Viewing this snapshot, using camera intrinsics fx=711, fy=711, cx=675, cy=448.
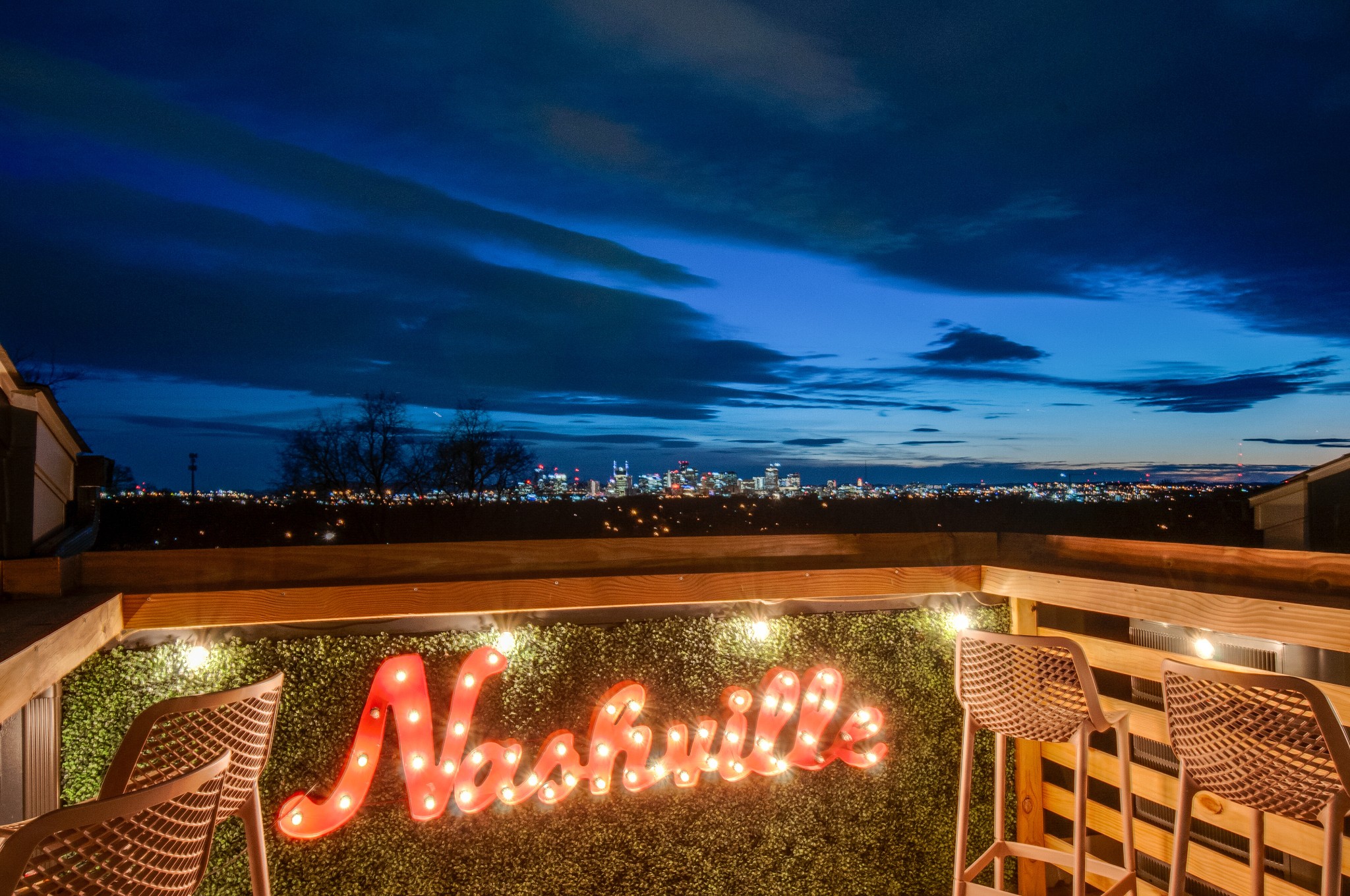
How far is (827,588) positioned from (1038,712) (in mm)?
1103

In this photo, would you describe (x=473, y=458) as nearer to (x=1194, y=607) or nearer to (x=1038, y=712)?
(x=1038, y=712)

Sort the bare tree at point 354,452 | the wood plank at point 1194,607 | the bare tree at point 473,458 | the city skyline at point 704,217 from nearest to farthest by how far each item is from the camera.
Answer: the wood plank at point 1194,607 < the city skyline at point 704,217 < the bare tree at point 354,452 < the bare tree at point 473,458

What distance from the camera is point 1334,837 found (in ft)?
6.38

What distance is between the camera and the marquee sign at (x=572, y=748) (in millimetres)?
3164

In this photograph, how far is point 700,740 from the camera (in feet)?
12.1

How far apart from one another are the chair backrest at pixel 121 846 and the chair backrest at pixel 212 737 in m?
0.37

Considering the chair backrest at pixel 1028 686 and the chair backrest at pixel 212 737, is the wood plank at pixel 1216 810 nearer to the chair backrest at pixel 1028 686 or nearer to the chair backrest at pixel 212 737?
the chair backrest at pixel 1028 686

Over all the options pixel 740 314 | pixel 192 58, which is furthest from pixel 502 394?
pixel 192 58

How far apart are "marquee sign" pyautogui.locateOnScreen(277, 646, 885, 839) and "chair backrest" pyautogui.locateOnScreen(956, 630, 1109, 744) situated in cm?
113

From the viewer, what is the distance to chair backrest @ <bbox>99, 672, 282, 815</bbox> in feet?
5.87

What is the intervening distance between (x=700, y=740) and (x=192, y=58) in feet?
56.8

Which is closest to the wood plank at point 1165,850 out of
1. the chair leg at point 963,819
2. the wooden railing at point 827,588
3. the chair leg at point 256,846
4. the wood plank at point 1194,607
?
the wooden railing at point 827,588

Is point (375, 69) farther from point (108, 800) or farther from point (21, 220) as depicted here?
point (21, 220)

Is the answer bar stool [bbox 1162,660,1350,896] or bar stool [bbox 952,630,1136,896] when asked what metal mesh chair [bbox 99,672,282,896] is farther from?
bar stool [bbox 1162,660,1350,896]
